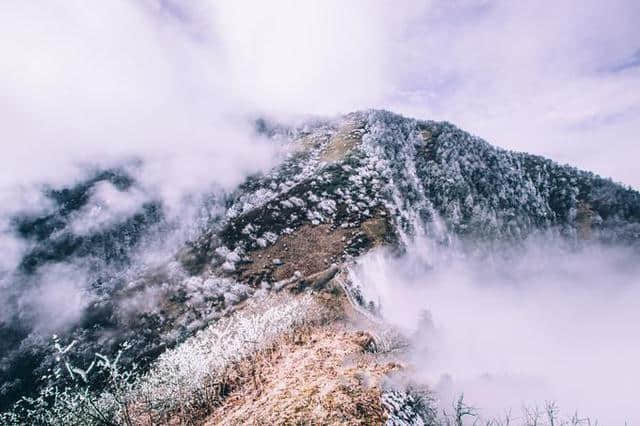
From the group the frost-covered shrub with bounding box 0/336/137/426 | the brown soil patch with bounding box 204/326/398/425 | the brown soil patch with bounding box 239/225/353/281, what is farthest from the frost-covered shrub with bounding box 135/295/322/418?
the brown soil patch with bounding box 239/225/353/281

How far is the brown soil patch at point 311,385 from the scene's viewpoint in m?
35.7

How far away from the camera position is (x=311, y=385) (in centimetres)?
4203

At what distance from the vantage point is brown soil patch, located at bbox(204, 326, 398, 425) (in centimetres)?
3569

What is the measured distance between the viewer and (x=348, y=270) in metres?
117

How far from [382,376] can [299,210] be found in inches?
5284

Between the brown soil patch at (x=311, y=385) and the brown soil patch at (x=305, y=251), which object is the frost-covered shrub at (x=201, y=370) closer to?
the brown soil patch at (x=311, y=385)

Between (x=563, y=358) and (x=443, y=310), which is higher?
(x=443, y=310)

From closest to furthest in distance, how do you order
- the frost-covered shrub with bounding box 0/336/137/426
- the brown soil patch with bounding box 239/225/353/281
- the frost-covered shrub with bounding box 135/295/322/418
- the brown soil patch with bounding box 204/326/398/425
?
1. the frost-covered shrub with bounding box 0/336/137/426
2. the brown soil patch with bounding box 204/326/398/425
3. the frost-covered shrub with bounding box 135/295/322/418
4. the brown soil patch with bounding box 239/225/353/281

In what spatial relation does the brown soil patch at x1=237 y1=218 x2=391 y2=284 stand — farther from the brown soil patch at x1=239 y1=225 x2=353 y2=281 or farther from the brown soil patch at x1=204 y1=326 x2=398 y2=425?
the brown soil patch at x1=204 y1=326 x2=398 y2=425

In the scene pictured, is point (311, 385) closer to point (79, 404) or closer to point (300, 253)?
point (79, 404)

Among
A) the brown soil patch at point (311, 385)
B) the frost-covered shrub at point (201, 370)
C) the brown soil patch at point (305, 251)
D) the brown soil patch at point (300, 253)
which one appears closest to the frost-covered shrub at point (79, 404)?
the frost-covered shrub at point (201, 370)

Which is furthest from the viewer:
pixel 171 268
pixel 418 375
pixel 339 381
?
pixel 171 268

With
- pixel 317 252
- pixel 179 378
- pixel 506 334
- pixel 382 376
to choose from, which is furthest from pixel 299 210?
pixel 382 376

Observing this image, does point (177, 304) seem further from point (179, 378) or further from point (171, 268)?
point (179, 378)
